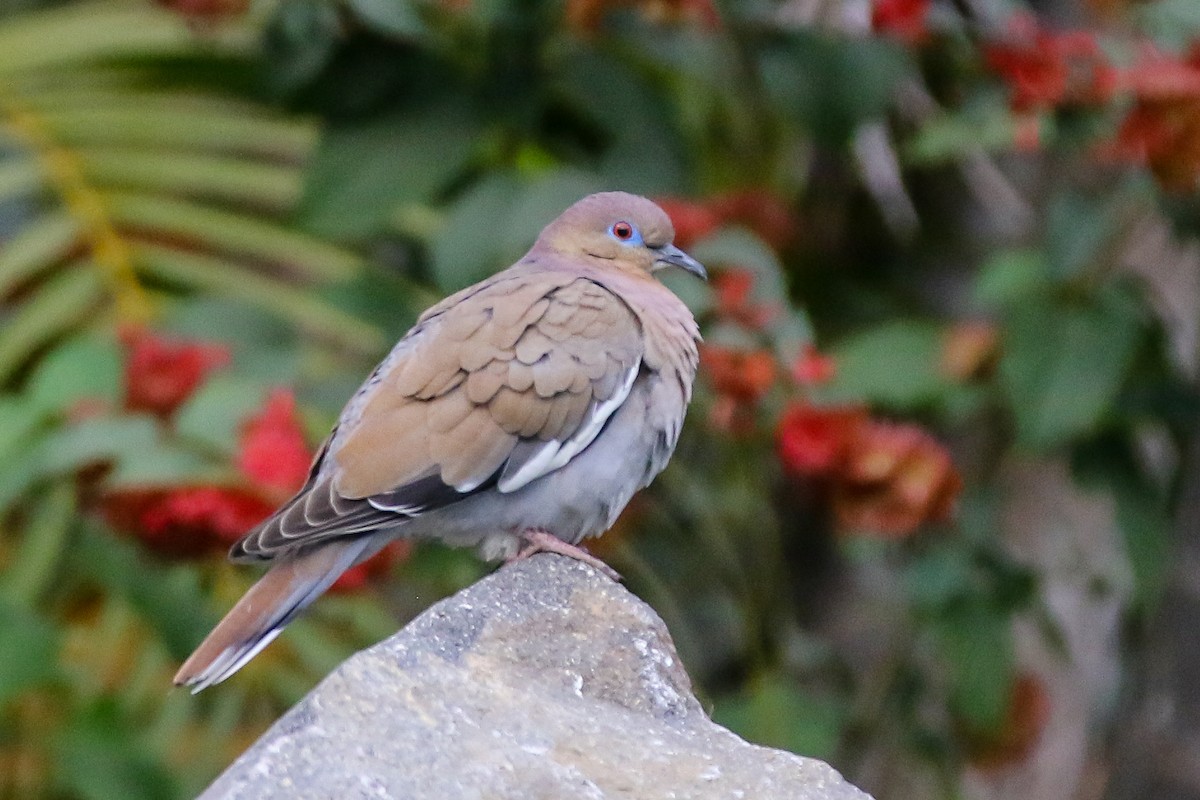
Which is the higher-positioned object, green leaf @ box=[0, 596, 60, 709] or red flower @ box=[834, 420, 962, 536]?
red flower @ box=[834, 420, 962, 536]

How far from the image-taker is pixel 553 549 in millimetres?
2828

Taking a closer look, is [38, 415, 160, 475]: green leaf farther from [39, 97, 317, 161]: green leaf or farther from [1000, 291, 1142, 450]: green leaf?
[1000, 291, 1142, 450]: green leaf

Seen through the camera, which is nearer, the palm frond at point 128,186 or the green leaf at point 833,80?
the green leaf at point 833,80

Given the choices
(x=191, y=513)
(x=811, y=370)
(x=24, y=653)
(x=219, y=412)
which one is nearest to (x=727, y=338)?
(x=811, y=370)

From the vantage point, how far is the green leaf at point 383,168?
3.88m

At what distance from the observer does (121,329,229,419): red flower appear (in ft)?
10.9

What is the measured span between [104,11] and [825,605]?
2.81 meters

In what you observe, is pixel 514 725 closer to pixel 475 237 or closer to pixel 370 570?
pixel 370 570

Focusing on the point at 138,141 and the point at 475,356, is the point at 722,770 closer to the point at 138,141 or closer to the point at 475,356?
the point at 475,356

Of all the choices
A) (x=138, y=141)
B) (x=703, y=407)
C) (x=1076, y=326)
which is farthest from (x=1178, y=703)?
(x=138, y=141)

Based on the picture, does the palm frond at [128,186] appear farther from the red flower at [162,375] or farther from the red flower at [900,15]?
the red flower at [900,15]

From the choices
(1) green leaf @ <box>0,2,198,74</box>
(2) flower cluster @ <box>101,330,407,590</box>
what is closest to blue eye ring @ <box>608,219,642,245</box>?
(2) flower cluster @ <box>101,330,407,590</box>

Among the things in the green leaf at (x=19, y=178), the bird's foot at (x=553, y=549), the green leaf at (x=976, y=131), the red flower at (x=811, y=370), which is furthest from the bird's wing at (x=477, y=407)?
the green leaf at (x=19, y=178)

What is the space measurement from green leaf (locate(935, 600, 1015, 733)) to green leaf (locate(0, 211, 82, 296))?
240cm
